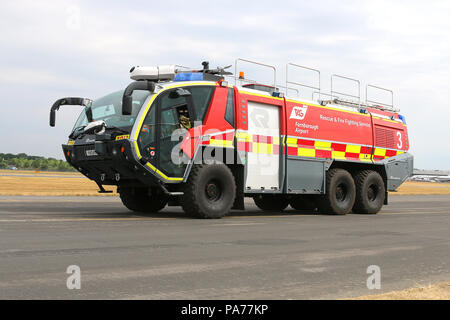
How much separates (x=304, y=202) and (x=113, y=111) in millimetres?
7369

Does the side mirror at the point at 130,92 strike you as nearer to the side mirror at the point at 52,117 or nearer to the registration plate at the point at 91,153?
the registration plate at the point at 91,153

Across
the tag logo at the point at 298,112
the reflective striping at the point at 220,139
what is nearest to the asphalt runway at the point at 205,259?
the reflective striping at the point at 220,139

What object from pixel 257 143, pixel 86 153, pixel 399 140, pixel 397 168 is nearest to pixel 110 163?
pixel 86 153

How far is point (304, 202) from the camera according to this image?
1587cm

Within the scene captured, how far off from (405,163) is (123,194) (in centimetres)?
970

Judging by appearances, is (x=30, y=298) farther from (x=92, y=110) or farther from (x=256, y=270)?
(x=92, y=110)

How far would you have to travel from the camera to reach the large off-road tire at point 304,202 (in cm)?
1509

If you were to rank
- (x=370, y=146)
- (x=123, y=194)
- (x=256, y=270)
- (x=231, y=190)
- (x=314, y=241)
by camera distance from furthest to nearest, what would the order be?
(x=370, y=146) < (x=123, y=194) < (x=231, y=190) < (x=314, y=241) < (x=256, y=270)

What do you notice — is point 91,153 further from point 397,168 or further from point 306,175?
point 397,168

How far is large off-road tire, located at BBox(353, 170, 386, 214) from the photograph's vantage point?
49.7 feet

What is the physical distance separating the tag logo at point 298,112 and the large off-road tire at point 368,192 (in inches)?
124

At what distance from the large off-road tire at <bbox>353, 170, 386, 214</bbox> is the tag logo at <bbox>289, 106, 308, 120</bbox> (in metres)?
3.14
